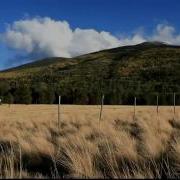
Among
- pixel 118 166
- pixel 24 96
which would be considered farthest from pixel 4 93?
pixel 118 166

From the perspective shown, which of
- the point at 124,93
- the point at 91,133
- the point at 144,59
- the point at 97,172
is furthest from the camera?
the point at 144,59

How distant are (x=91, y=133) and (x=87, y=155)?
4938mm

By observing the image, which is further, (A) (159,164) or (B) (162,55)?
(B) (162,55)

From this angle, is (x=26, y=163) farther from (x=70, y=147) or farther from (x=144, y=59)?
(x=144, y=59)

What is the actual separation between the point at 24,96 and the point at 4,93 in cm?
375

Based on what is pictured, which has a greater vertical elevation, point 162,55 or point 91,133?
point 162,55

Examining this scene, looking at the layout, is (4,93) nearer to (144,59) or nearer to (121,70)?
(121,70)

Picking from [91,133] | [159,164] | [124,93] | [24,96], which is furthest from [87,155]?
[24,96]

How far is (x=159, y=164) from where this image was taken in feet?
30.0

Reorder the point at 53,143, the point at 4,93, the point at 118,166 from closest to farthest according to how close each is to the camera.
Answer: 1. the point at 118,166
2. the point at 53,143
3. the point at 4,93

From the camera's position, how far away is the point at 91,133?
46.1ft

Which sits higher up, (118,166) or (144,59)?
(144,59)

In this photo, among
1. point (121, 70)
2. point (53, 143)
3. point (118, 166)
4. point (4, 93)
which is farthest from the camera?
point (121, 70)

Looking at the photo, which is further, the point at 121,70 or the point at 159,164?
the point at 121,70
